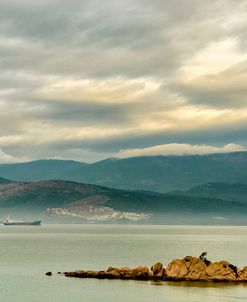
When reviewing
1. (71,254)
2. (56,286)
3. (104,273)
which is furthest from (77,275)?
(71,254)

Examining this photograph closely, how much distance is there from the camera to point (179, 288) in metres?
106

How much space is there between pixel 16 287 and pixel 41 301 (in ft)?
51.3

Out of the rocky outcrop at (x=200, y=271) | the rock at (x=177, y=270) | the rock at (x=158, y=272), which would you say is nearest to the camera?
the rocky outcrop at (x=200, y=271)

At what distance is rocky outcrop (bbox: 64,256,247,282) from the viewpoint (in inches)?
4498

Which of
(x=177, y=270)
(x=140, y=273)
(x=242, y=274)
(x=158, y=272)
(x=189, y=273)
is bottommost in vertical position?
(x=140, y=273)

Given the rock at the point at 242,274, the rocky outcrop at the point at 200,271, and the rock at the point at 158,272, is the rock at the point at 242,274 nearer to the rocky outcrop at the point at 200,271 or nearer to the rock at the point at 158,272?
the rocky outcrop at the point at 200,271

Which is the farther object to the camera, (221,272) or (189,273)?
(189,273)

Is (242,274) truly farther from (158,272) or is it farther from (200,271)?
(158,272)

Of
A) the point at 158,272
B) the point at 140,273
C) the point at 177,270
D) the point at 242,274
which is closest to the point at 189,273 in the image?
the point at 177,270

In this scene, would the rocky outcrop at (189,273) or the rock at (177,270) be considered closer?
the rocky outcrop at (189,273)

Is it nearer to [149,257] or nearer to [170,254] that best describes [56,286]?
[149,257]

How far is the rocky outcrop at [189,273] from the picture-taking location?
114250 millimetres

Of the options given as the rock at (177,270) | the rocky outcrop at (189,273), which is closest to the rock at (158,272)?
the rocky outcrop at (189,273)

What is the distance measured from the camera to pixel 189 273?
4572 inches
